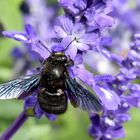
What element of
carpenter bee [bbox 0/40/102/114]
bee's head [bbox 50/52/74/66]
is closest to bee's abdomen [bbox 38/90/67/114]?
carpenter bee [bbox 0/40/102/114]

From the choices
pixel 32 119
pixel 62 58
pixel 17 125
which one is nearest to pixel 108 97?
pixel 62 58

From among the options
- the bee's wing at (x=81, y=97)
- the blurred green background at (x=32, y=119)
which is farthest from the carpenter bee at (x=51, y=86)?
the blurred green background at (x=32, y=119)

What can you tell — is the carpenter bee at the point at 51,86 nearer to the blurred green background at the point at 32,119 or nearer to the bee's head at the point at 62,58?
the bee's head at the point at 62,58

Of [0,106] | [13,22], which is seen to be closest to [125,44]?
[13,22]

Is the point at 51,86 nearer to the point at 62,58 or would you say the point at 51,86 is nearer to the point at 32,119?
the point at 62,58

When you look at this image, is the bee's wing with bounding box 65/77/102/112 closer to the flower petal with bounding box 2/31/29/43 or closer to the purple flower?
the purple flower

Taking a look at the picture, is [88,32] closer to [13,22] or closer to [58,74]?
[58,74]
